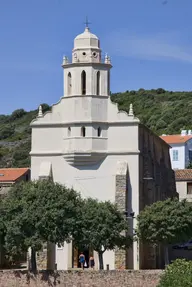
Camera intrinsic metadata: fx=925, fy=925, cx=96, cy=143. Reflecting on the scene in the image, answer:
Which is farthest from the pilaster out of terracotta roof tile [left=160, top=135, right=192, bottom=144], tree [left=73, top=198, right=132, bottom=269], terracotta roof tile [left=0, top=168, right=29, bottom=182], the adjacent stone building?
terracotta roof tile [left=160, top=135, right=192, bottom=144]

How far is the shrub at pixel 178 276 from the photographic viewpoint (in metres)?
55.2

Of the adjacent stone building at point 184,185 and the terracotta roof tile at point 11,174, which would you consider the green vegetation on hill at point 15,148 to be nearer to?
the adjacent stone building at point 184,185

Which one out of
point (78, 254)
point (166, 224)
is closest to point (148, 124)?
→ point (78, 254)

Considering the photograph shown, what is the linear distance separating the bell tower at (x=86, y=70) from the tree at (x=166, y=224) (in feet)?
36.3

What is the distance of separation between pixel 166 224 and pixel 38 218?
34.3 ft

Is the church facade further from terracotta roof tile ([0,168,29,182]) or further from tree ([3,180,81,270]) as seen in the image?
terracotta roof tile ([0,168,29,182])

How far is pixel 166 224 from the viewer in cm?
6869

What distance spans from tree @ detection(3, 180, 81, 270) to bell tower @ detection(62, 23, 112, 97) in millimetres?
11109

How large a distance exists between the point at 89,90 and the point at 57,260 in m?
13.8

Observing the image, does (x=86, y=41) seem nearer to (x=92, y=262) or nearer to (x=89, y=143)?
(x=89, y=143)

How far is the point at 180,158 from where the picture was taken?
134 metres

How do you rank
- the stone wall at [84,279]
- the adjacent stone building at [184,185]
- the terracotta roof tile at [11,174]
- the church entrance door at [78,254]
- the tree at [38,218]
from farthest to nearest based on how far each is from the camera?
the adjacent stone building at [184,185] → the terracotta roof tile at [11,174] → the church entrance door at [78,254] → the tree at [38,218] → the stone wall at [84,279]

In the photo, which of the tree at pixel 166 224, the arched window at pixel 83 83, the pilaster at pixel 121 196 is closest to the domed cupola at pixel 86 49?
the arched window at pixel 83 83

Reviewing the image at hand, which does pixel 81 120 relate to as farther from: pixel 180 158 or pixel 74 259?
pixel 180 158
